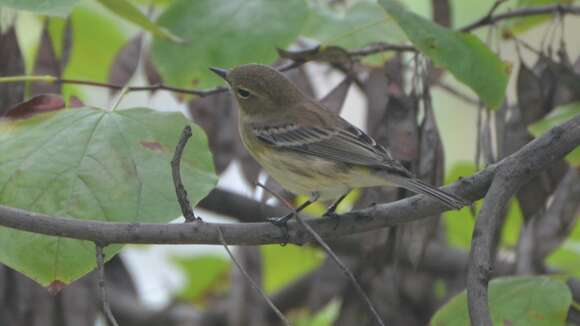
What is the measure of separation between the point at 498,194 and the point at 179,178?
2.89 ft

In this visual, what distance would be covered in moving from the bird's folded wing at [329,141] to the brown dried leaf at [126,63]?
64cm

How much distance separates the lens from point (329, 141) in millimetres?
3801

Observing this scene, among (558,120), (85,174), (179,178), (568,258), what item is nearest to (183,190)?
(179,178)

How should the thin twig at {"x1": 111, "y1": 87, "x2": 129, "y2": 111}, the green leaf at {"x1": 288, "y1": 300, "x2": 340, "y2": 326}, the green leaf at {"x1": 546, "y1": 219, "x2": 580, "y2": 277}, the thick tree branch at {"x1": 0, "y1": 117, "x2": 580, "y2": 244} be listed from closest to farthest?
the thick tree branch at {"x1": 0, "y1": 117, "x2": 580, "y2": 244} → the thin twig at {"x1": 111, "y1": 87, "x2": 129, "y2": 111} → the green leaf at {"x1": 288, "y1": 300, "x2": 340, "y2": 326} → the green leaf at {"x1": 546, "y1": 219, "x2": 580, "y2": 277}

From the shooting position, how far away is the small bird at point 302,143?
3.35 m

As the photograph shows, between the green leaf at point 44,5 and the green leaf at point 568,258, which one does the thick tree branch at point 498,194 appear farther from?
the green leaf at point 568,258

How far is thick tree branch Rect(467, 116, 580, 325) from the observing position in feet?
6.93

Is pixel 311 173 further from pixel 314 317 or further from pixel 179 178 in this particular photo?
pixel 179 178

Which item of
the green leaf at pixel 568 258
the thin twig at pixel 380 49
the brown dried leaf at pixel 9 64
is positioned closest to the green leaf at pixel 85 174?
the brown dried leaf at pixel 9 64

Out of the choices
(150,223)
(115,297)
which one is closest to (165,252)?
(115,297)

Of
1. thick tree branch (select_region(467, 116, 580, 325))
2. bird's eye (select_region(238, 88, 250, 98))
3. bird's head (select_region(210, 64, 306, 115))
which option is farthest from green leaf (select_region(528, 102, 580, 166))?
bird's eye (select_region(238, 88, 250, 98))

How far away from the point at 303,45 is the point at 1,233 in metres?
2.54

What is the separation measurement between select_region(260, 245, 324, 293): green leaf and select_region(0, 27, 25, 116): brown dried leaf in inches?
79.7

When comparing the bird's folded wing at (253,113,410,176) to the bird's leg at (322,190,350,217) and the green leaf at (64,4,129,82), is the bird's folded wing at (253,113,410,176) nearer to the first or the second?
the bird's leg at (322,190,350,217)
